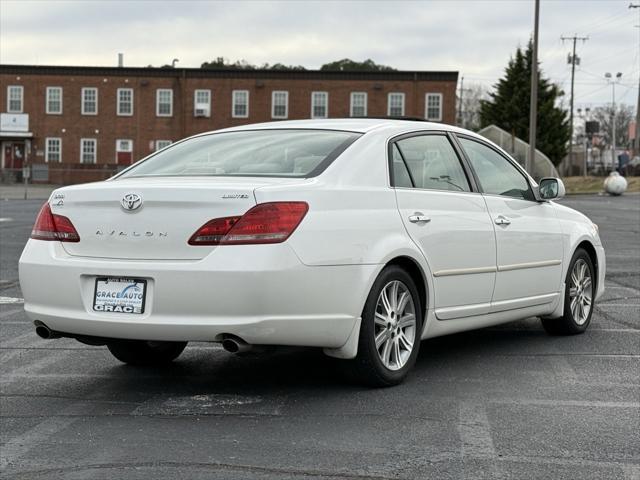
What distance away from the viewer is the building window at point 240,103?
200 feet

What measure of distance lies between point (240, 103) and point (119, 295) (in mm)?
56561

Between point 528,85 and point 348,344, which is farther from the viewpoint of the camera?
point 528,85

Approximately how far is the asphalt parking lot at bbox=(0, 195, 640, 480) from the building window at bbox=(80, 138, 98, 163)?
55.1 meters

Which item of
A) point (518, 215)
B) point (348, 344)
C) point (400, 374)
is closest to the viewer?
point (348, 344)

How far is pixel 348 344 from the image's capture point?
17.8 ft

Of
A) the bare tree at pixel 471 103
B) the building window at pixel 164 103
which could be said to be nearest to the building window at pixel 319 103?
the building window at pixel 164 103

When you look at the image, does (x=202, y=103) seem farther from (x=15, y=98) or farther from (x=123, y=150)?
(x=15, y=98)

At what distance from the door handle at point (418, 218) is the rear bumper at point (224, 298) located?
0.59 meters

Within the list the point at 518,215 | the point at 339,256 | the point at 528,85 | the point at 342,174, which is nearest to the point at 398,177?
the point at 342,174

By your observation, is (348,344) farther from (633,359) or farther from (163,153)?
(633,359)

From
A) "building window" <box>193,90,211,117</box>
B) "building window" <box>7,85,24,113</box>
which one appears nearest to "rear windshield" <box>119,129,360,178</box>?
"building window" <box>193,90,211,117</box>

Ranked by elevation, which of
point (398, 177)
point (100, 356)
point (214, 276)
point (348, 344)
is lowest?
point (100, 356)

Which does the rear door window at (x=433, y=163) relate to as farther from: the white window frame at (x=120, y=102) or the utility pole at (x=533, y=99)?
the white window frame at (x=120, y=102)

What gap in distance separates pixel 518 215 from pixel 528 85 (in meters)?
58.4
